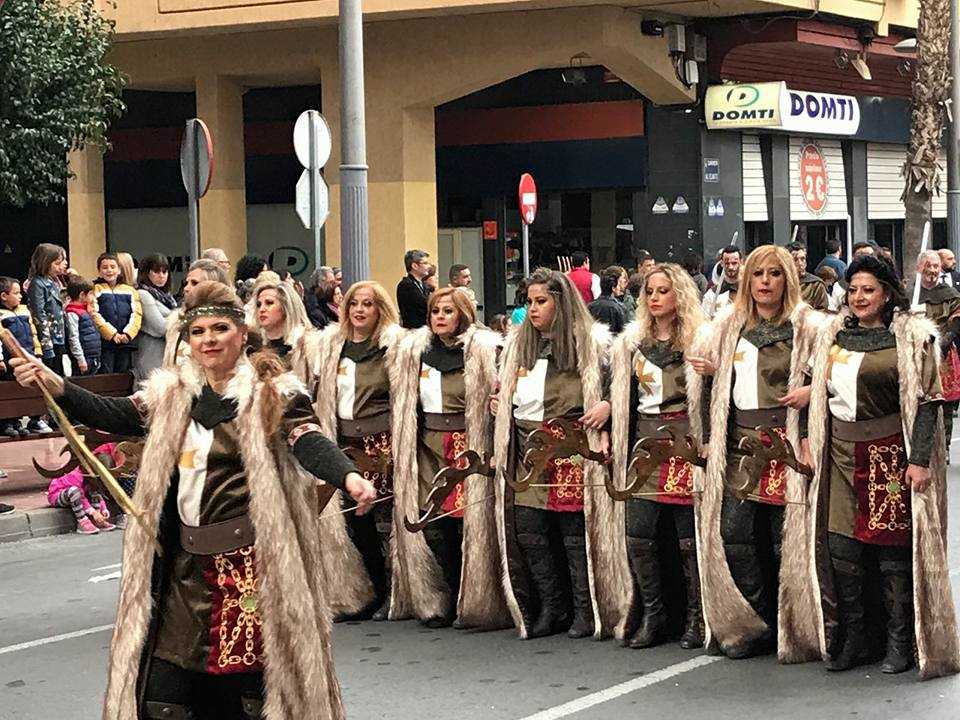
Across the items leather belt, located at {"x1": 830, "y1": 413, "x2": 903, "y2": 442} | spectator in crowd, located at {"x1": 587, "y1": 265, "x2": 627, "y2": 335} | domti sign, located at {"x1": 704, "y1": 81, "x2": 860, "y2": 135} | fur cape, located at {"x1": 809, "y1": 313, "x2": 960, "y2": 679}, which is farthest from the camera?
domti sign, located at {"x1": 704, "y1": 81, "x2": 860, "y2": 135}

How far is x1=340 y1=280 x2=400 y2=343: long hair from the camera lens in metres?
9.70

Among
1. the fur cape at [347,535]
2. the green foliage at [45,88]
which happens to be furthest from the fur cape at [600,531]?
the green foliage at [45,88]

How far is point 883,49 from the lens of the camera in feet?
99.0

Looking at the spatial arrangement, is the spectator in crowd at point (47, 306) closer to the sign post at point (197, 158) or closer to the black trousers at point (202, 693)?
the sign post at point (197, 158)

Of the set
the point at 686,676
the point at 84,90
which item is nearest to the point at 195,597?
the point at 686,676

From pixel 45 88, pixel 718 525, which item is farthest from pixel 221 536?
pixel 45 88

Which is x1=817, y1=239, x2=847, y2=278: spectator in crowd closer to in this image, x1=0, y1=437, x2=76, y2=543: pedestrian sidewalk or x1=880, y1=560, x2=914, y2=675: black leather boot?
x1=0, y1=437, x2=76, y2=543: pedestrian sidewalk

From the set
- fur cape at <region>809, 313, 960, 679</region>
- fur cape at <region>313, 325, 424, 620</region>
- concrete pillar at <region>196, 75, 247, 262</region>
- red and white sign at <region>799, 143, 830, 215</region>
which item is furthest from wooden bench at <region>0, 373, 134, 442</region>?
red and white sign at <region>799, 143, 830, 215</region>

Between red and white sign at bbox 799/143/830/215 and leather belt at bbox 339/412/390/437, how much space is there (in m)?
21.1

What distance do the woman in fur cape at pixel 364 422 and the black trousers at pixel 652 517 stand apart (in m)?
1.38

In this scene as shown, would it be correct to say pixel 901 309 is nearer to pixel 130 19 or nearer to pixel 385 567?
pixel 385 567

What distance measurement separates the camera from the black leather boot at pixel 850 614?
8078mm

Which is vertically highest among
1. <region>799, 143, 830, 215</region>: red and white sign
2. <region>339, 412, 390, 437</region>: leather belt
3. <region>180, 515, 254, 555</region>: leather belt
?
<region>799, 143, 830, 215</region>: red and white sign

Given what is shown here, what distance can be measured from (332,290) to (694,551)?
28.3ft
